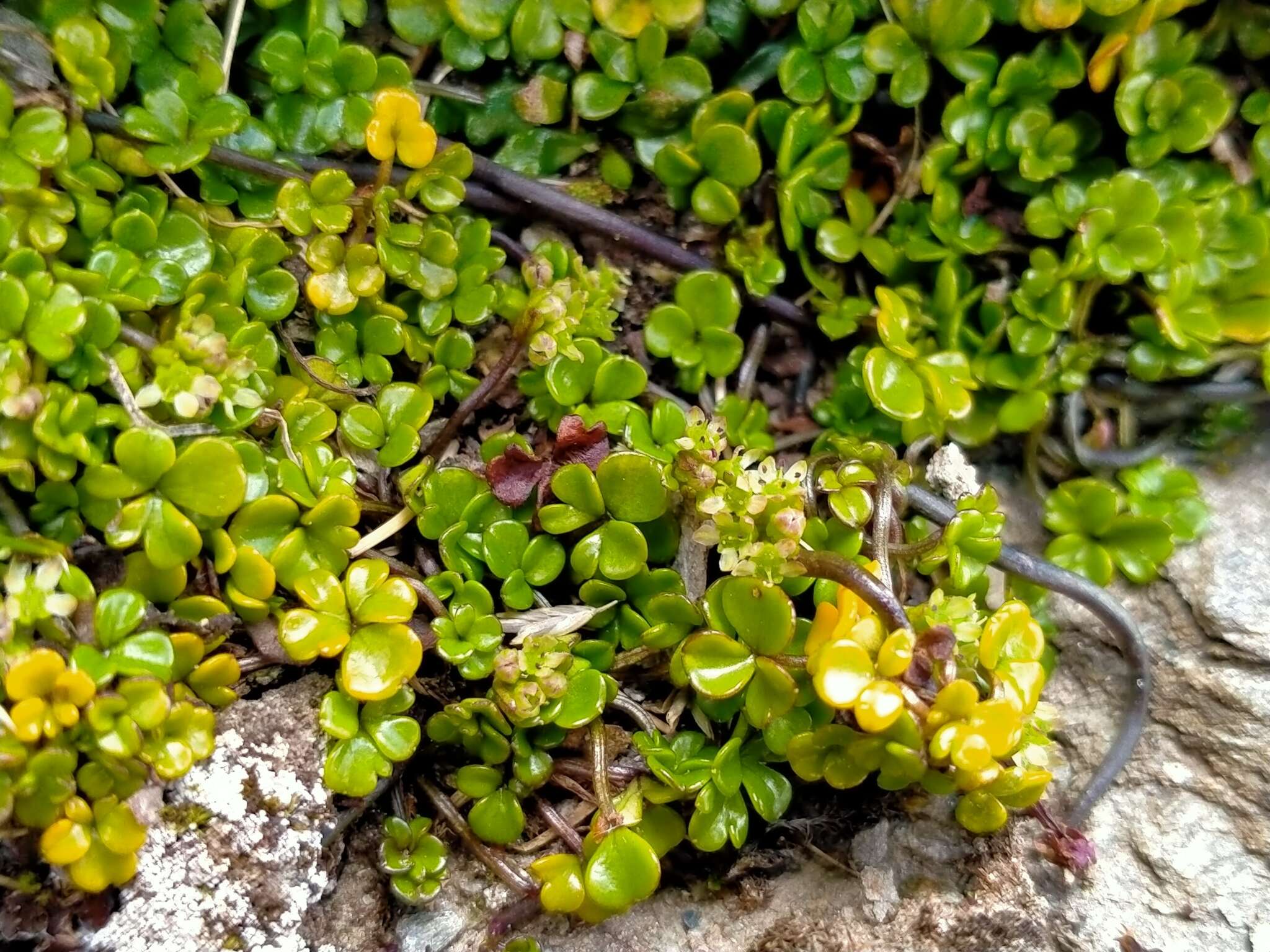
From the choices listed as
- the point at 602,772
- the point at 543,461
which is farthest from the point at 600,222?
the point at 602,772

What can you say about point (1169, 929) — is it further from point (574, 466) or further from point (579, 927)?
point (574, 466)

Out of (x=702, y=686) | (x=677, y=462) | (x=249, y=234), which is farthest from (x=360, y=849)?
(x=249, y=234)

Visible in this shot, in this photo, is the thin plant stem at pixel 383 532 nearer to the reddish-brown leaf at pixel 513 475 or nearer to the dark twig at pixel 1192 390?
the reddish-brown leaf at pixel 513 475

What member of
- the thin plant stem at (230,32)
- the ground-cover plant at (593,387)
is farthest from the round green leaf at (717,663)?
the thin plant stem at (230,32)

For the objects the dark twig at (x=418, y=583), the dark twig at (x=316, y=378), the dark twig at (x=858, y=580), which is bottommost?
the dark twig at (x=418, y=583)

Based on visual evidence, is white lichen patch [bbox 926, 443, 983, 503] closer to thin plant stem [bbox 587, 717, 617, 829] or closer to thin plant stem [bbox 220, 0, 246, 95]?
thin plant stem [bbox 587, 717, 617, 829]

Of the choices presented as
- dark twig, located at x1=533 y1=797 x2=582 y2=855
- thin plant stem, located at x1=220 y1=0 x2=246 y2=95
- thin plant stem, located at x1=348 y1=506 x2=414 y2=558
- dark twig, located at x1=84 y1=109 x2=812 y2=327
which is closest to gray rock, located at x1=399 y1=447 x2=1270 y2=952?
dark twig, located at x1=533 y1=797 x2=582 y2=855
